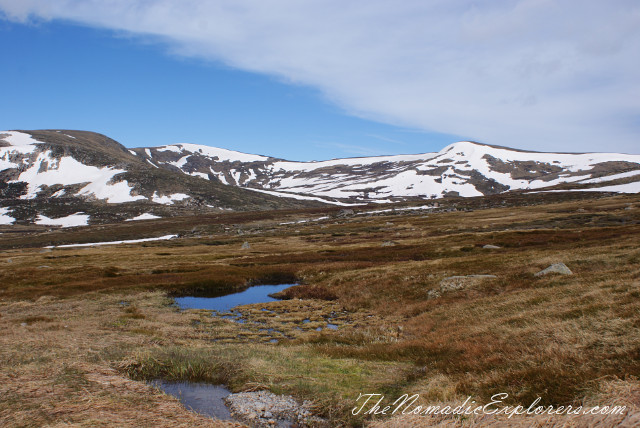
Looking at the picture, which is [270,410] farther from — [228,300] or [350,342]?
[228,300]

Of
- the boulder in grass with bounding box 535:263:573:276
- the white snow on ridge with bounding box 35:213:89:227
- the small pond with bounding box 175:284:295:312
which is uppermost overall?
Result: the boulder in grass with bounding box 535:263:573:276

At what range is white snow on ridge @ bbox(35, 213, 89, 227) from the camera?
539 feet

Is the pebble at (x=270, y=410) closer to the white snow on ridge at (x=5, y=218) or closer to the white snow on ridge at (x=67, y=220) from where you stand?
the white snow on ridge at (x=67, y=220)

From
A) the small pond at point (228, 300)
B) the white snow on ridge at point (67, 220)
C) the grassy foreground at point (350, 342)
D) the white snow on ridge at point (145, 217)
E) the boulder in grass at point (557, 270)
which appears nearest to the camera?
the grassy foreground at point (350, 342)

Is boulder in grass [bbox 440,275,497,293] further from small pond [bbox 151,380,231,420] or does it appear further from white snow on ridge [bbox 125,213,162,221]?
white snow on ridge [bbox 125,213,162,221]

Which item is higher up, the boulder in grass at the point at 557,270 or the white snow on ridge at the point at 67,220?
the boulder in grass at the point at 557,270

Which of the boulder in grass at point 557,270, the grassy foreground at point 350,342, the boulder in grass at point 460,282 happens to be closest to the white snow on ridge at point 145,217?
the grassy foreground at point 350,342

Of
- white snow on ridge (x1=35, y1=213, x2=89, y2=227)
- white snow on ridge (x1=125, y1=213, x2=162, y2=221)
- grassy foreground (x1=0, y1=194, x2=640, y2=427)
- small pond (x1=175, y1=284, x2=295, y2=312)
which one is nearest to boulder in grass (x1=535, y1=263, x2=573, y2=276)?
grassy foreground (x1=0, y1=194, x2=640, y2=427)

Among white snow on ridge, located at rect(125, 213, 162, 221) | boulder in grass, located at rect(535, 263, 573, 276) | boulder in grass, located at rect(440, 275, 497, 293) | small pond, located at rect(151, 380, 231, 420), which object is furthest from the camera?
white snow on ridge, located at rect(125, 213, 162, 221)

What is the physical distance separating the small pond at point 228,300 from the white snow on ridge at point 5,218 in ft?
571

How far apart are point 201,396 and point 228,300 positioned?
2760cm

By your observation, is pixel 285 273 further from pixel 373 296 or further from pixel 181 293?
pixel 373 296

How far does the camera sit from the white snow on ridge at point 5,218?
16475 centimetres

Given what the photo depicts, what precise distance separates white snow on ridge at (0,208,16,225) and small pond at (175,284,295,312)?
174 meters
